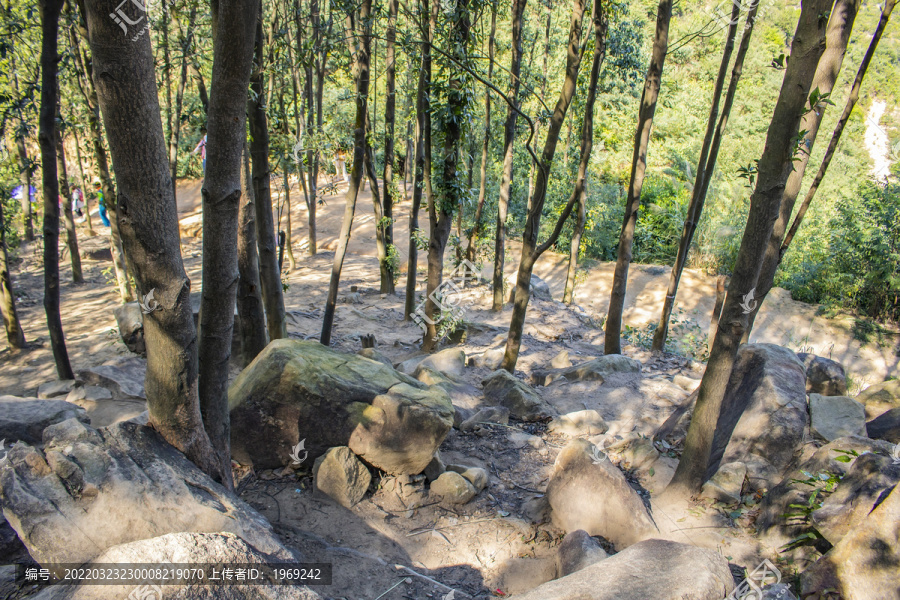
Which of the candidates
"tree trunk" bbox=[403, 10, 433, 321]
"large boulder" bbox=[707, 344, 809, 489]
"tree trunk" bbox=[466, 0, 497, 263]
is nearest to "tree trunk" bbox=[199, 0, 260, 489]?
"tree trunk" bbox=[403, 10, 433, 321]

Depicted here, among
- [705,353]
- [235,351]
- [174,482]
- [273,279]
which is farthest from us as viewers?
[705,353]

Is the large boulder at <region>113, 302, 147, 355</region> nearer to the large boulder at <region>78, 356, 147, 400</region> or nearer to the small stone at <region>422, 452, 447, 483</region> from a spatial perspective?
the large boulder at <region>78, 356, 147, 400</region>

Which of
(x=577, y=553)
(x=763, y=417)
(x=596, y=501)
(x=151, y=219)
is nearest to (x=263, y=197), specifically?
(x=151, y=219)

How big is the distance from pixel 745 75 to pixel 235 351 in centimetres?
2821

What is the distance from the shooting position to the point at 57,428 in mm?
2576

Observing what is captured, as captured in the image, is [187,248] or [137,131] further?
[187,248]

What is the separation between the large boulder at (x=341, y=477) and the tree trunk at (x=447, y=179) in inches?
169

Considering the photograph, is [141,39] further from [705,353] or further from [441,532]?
[705,353]

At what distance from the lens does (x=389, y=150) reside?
10.4 metres

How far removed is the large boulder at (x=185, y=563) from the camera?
2012 mm

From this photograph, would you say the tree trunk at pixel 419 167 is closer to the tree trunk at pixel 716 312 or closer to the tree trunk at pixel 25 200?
the tree trunk at pixel 716 312

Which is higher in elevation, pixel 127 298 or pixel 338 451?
pixel 338 451

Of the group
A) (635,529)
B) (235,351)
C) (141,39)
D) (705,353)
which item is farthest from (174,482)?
(705,353)

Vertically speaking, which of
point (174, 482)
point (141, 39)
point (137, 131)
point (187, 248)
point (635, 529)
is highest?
point (141, 39)
